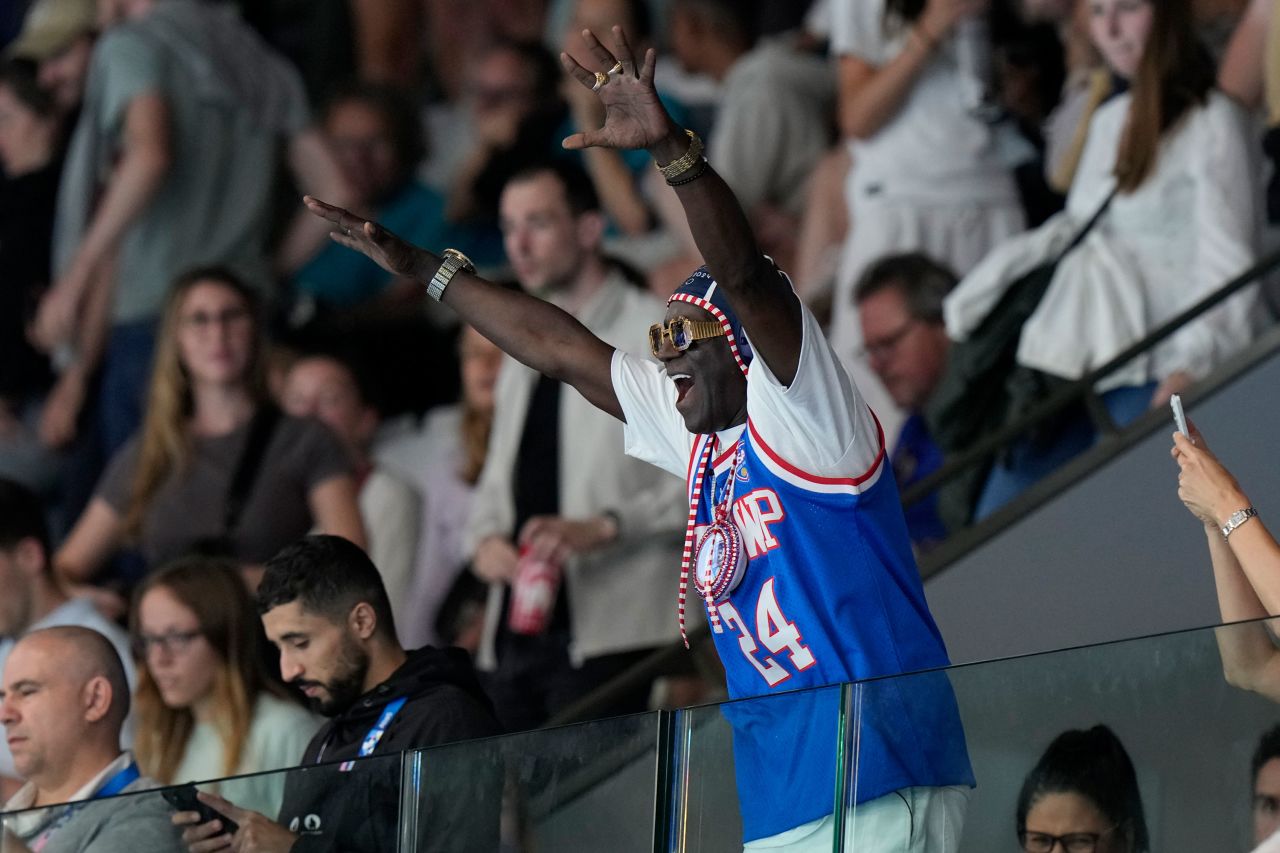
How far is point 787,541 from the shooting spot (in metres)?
2.72

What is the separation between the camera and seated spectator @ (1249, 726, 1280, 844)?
243 centimetres

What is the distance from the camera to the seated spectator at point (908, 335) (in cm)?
564

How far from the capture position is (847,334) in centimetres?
604

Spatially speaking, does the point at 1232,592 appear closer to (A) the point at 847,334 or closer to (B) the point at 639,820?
(B) the point at 639,820

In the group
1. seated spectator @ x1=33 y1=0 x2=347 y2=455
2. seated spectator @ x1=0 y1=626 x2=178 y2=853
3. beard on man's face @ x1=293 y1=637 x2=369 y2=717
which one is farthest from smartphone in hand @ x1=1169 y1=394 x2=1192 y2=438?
seated spectator @ x1=33 y1=0 x2=347 y2=455

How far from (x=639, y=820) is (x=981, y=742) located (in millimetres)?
497

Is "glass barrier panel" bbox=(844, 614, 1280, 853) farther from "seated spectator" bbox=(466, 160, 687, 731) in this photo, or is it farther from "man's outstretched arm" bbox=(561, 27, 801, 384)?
"seated spectator" bbox=(466, 160, 687, 731)

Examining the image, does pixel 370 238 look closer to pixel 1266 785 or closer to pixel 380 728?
pixel 380 728

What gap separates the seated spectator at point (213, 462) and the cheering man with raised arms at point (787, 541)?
2.92 metres

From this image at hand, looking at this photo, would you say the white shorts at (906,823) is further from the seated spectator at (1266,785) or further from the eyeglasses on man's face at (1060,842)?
the seated spectator at (1266,785)

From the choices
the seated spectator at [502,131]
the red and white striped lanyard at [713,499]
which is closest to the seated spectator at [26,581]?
the seated spectator at [502,131]

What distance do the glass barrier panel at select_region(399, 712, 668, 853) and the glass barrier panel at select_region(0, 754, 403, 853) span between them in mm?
44

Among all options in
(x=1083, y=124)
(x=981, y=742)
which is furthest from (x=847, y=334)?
(x=981, y=742)

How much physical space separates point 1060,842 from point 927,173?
12.2ft
